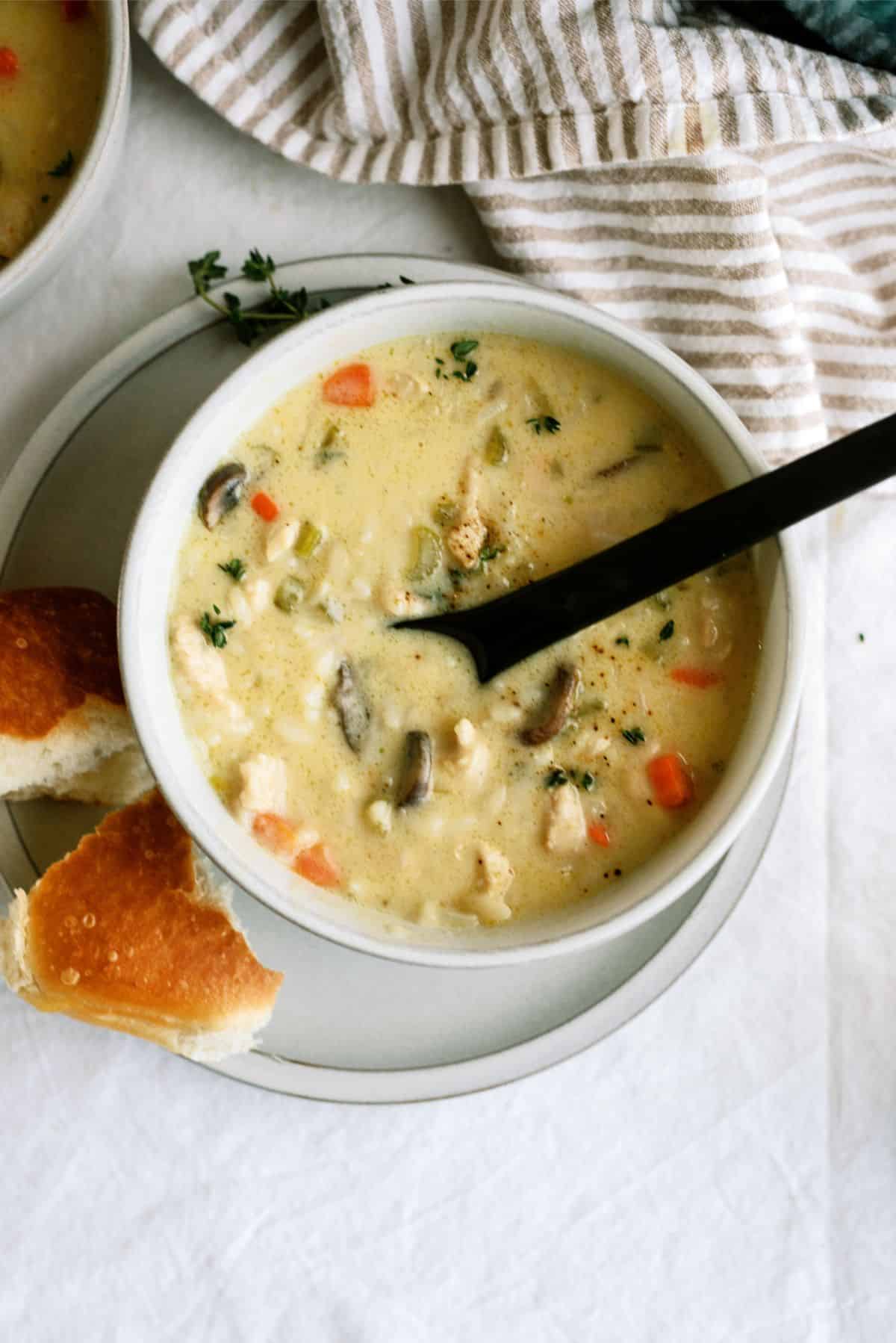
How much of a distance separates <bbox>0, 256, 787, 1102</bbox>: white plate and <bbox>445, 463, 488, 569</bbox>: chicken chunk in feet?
1.46

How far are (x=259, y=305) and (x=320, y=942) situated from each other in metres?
1.09

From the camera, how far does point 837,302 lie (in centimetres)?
226

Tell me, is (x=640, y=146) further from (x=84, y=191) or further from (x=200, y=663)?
(x=200, y=663)

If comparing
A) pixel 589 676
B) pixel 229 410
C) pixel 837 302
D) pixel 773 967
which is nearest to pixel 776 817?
pixel 773 967

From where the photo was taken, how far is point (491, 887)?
1.89 meters

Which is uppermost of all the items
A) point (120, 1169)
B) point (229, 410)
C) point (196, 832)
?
point (229, 410)

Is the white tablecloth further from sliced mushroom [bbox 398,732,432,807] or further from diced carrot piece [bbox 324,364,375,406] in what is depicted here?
sliced mushroom [bbox 398,732,432,807]

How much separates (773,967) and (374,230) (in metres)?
1.57

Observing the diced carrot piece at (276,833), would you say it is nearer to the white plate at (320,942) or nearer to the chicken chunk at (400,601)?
the white plate at (320,942)

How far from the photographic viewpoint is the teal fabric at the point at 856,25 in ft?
6.85

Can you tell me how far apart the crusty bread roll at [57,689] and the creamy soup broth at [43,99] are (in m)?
0.62

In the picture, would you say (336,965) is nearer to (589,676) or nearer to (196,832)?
(196,832)

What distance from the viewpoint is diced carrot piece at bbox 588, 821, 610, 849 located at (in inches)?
75.6

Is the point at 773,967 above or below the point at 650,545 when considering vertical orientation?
below
